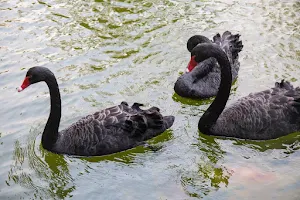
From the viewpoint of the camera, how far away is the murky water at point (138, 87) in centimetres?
589

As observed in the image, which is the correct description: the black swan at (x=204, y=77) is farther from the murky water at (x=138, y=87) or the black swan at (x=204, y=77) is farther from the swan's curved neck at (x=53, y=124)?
the swan's curved neck at (x=53, y=124)

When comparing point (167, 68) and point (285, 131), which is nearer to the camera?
point (285, 131)

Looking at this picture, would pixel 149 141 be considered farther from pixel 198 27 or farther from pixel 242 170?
pixel 198 27

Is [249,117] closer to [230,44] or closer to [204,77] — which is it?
[204,77]

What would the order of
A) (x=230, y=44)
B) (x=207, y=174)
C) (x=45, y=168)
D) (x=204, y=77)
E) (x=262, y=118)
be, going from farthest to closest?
(x=230, y=44) < (x=204, y=77) < (x=262, y=118) < (x=45, y=168) < (x=207, y=174)

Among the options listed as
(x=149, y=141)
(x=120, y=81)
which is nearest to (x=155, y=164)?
(x=149, y=141)

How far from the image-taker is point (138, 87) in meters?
7.73

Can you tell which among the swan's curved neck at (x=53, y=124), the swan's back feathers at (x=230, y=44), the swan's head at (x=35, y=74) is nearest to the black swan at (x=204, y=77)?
the swan's back feathers at (x=230, y=44)

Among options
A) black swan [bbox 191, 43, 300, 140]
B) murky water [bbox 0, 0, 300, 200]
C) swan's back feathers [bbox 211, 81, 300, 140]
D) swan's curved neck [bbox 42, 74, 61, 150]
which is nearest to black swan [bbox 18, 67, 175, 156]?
swan's curved neck [bbox 42, 74, 61, 150]

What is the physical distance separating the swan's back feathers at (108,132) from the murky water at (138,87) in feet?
0.41

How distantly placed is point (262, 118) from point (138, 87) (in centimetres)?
191

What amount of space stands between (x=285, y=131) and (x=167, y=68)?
2.29m

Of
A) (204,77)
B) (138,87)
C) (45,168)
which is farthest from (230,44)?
(45,168)

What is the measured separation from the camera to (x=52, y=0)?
10.6m
